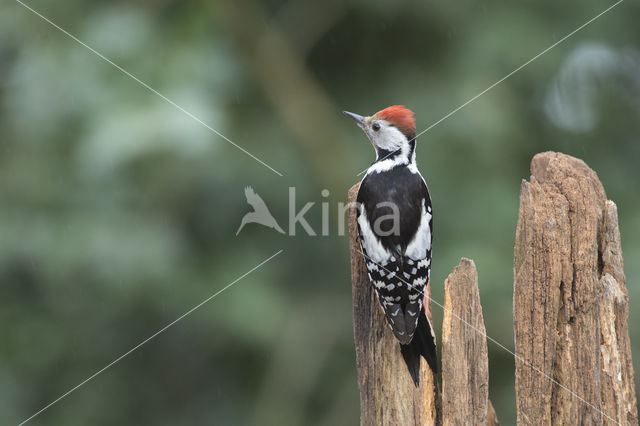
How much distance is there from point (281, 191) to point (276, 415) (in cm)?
151

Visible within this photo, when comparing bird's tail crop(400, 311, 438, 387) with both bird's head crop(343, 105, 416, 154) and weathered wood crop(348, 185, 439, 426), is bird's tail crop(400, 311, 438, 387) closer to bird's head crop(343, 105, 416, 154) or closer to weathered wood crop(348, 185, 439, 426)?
weathered wood crop(348, 185, 439, 426)

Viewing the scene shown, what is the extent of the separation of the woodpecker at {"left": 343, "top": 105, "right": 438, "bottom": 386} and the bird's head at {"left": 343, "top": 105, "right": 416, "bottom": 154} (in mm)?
26

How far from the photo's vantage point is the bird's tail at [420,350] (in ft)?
8.15

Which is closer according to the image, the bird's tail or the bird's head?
the bird's tail

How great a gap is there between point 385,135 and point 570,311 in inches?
63.3

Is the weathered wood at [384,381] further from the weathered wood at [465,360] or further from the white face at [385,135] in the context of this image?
the white face at [385,135]

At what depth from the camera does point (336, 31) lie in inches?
215

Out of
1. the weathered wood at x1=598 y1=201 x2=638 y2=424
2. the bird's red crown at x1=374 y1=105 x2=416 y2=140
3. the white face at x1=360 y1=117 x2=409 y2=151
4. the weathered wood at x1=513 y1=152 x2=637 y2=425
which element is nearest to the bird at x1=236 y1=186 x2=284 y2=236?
the white face at x1=360 y1=117 x2=409 y2=151

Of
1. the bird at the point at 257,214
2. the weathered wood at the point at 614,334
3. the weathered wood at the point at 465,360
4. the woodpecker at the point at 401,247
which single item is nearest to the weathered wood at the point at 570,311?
the weathered wood at the point at 614,334

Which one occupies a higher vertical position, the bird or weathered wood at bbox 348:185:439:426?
the bird

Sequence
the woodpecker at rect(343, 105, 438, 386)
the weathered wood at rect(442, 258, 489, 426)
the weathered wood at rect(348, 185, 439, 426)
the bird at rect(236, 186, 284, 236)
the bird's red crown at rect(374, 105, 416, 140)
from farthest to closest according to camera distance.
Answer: the bird at rect(236, 186, 284, 236) < the bird's red crown at rect(374, 105, 416, 140) < the woodpecker at rect(343, 105, 438, 386) < the weathered wood at rect(348, 185, 439, 426) < the weathered wood at rect(442, 258, 489, 426)

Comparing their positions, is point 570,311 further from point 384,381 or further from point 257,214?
point 257,214

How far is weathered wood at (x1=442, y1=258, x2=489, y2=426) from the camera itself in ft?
7.63

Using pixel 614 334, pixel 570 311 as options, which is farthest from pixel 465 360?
pixel 614 334
